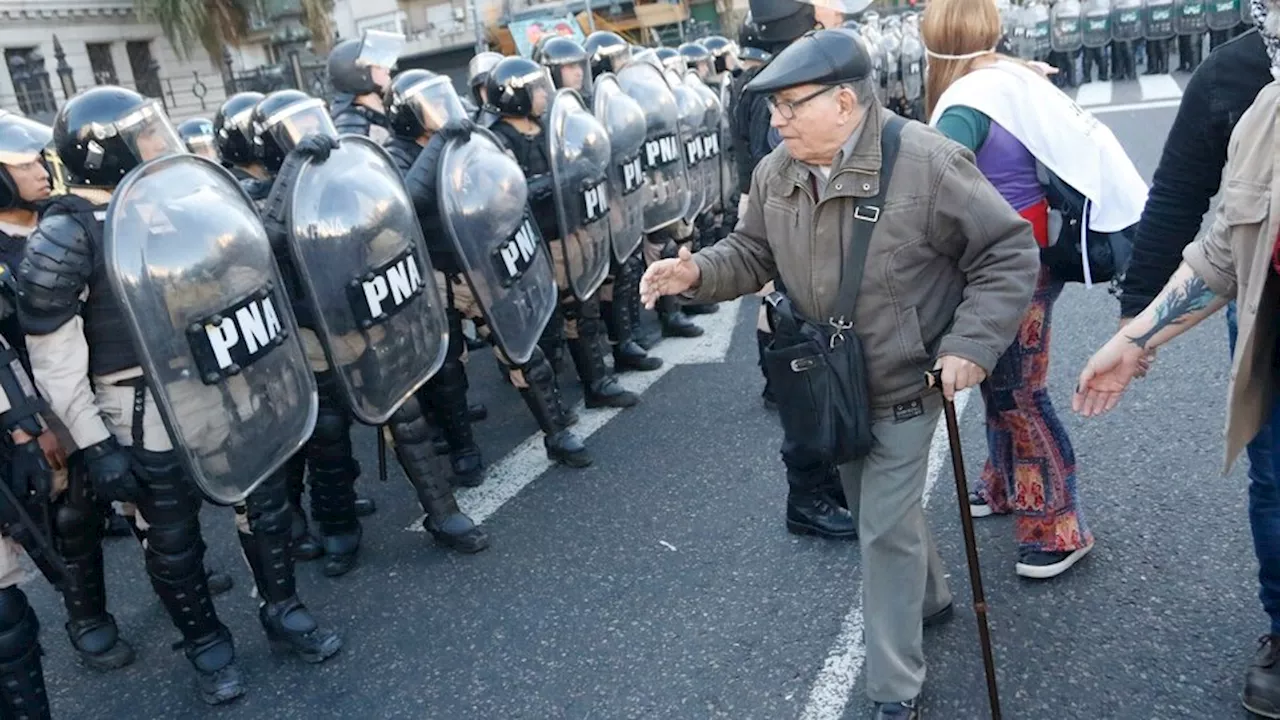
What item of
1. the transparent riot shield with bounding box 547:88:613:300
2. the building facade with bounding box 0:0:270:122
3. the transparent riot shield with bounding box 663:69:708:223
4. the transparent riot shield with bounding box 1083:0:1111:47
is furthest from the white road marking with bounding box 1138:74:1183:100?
the building facade with bounding box 0:0:270:122

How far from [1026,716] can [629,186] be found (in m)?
3.40

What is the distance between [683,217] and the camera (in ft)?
19.3

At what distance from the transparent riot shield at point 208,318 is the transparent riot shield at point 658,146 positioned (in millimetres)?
2803

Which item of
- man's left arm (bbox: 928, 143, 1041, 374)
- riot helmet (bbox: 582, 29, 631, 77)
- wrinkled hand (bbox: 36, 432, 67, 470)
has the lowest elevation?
wrinkled hand (bbox: 36, 432, 67, 470)

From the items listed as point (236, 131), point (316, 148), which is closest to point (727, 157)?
point (236, 131)

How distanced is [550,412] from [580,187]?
1.02 m

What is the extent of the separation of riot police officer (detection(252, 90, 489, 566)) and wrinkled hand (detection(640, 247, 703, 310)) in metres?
1.45

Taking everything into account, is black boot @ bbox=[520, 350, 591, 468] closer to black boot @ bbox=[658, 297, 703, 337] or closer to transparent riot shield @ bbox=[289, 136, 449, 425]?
transparent riot shield @ bbox=[289, 136, 449, 425]

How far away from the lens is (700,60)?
7.40 m

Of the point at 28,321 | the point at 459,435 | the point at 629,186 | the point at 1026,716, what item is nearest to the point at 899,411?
the point at 1026,716

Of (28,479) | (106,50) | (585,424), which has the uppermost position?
(106,50)

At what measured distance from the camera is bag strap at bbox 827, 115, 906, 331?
212 centimetres

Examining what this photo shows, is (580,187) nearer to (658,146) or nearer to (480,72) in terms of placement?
(658,146)

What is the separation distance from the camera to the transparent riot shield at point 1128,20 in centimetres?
1655
